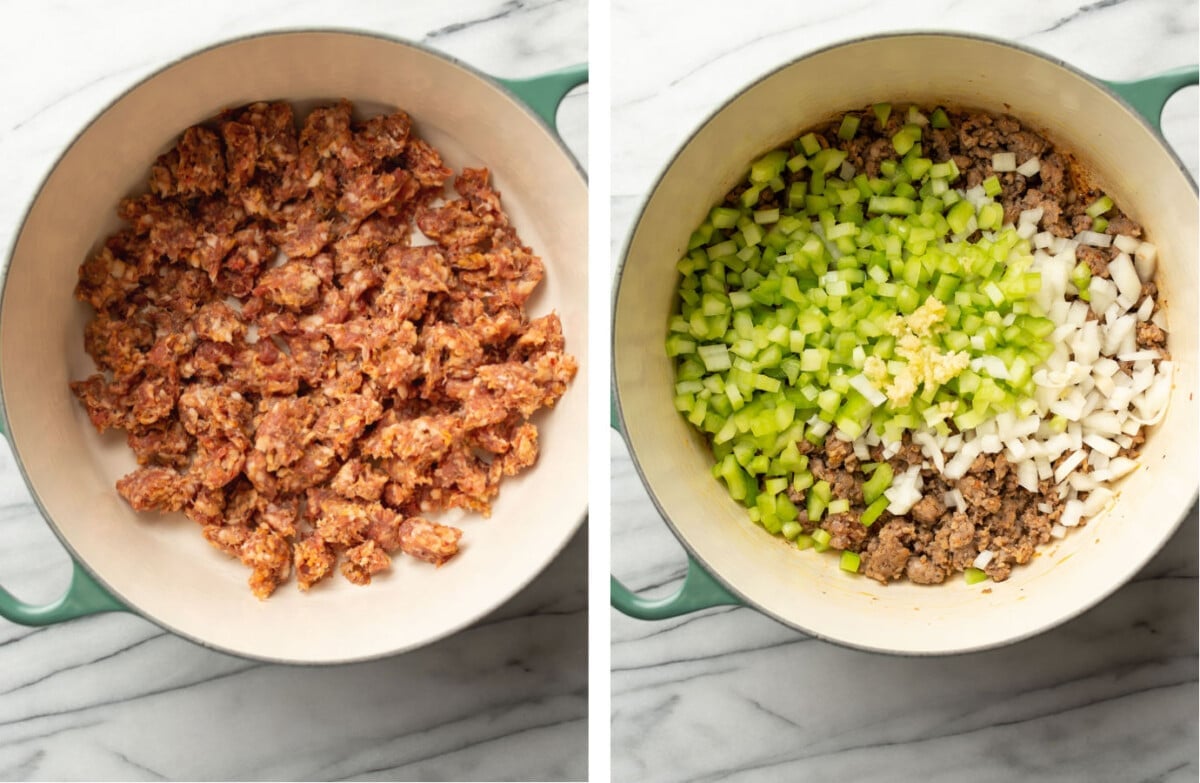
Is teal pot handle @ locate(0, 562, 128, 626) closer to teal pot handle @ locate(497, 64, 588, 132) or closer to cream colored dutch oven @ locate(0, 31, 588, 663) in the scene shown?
cream colored dutch oven @ locate(0, 31, 588, 663)

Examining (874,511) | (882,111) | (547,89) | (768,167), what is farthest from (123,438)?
(882,111)

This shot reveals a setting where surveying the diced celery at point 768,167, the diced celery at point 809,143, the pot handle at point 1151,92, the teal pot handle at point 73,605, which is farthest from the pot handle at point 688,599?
the pot handle at point 1151,92

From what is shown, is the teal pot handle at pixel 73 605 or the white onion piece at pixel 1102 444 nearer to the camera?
the teal pot handle at pixel 73 605

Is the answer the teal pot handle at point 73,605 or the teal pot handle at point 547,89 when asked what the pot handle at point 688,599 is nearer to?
the teal pot handle at point 547,89

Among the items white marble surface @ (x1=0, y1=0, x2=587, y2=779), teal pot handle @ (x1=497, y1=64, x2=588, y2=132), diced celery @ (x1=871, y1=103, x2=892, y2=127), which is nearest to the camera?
teal pot handle @ (x1=497, y1=64, x2=588, y2=132)

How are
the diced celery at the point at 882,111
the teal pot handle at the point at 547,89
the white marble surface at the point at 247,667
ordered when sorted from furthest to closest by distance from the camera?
the white marble surface at the point at 247,667, the diced celery at the point at 882,111, the teal pot handle at the point at 547,89

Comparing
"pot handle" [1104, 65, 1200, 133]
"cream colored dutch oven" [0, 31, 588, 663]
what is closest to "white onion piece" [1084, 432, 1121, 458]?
"pot handle" [1104, 65, 1200, 133]
